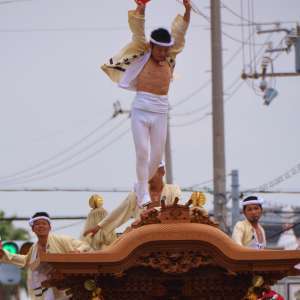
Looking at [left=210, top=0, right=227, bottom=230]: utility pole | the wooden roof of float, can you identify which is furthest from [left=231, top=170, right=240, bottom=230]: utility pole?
the wooden roof of float

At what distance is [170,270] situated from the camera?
13.5 metres

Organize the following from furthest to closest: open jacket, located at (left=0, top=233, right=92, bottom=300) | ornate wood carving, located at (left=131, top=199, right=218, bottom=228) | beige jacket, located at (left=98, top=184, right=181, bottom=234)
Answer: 1. beige jacket, located at (left=98, top=184, right=181, bottom=234)
2. open jacket, located at (left=0, top=233, right=92, bottom=300)
3. ornate wood carving, located at (left=131, top=199, right=218, bottom=228)

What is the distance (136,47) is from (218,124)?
12.2 meters

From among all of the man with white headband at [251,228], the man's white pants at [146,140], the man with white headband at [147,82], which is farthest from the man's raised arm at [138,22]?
the man with white headband at [251,228]

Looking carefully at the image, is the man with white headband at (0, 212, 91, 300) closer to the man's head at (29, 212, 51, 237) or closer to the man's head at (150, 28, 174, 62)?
the man's head at (29, 212, 51, 237)

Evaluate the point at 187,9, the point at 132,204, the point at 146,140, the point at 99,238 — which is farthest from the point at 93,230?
the point at 187,9

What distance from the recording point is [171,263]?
13.5 meters

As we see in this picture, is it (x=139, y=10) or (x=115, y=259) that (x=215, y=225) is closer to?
(x=115, y=259)

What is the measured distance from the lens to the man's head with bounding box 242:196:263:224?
15055 millimetres

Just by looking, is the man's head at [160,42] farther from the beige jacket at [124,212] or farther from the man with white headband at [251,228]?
the man with white headband at [251,228]

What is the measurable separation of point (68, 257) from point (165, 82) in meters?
2.13

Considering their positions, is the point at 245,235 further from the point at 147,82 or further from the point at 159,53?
the point at 159,53

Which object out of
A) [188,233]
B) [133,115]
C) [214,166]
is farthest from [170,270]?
[214,166]

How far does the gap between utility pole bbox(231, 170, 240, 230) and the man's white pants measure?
526 inches
